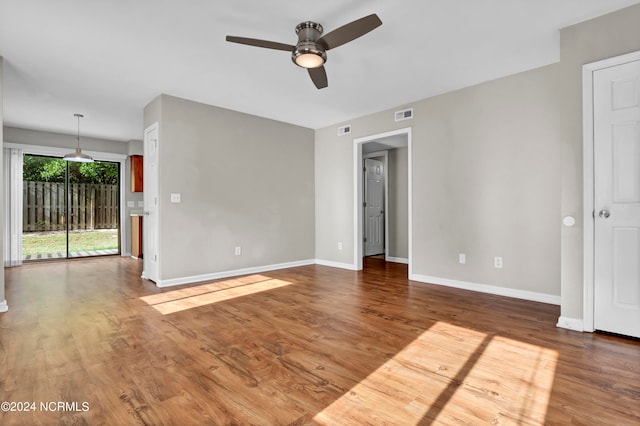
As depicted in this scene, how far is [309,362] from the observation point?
2.15 meters

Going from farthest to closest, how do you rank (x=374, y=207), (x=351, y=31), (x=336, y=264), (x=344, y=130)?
(x=374, y=207) < (x=336, y=264) < (x=344, y=130) < (x=351, y=31)

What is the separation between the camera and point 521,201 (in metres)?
3.68

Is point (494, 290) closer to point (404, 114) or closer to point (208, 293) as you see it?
point (404, 114)

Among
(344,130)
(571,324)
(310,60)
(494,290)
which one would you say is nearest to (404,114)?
(344,130)

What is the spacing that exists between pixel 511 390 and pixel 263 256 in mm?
4218

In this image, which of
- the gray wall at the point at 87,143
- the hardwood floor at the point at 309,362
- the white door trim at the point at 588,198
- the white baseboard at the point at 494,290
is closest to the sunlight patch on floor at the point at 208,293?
the hardwood floor at the point at 309,362

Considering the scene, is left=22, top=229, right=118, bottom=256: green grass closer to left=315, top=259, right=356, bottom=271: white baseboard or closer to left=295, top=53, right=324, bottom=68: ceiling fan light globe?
left=315, top=259, right=356, bottom=271: white baseboard

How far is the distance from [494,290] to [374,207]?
3.66 m

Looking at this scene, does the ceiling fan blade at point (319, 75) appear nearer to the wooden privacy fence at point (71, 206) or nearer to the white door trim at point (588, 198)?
the white door trim at point (588, 198)

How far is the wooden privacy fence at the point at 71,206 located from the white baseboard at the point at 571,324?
855 cm

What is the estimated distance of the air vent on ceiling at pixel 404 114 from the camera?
4.70 metres

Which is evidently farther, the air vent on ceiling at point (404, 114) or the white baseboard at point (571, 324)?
the air vent on ceiling at point (404, 114)

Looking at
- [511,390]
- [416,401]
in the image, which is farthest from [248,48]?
[511,390]

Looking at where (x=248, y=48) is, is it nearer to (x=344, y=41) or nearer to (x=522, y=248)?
(x=344, y=41)
